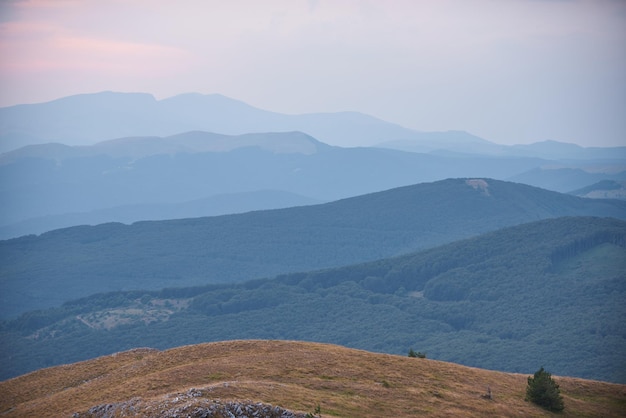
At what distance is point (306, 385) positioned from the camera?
1630 inches

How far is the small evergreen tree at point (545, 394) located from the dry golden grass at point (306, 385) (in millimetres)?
780

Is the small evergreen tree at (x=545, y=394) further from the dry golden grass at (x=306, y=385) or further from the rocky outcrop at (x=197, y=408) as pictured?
the rocky outcrop at (x=197, y=408)

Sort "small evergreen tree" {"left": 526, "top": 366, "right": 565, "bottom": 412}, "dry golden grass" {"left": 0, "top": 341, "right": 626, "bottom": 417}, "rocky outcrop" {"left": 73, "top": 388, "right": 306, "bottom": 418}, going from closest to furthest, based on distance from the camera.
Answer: "rocky outcrop" {"left": 73, "top": 388, "right": 306, "bottom": 418}, "dry golden grass" {"left": 0, "top": 341, "right": 626, "bottom": 417}, "small evergreen tree" {"left": 526, "top": 366, "right": 565, "bottom": 412}

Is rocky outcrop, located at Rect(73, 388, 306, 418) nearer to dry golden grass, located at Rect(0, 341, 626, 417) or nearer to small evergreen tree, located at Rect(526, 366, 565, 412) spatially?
dry golden grass, located at Rect(0, 341, 626, 417)

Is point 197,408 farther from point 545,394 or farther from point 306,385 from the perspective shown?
point 545,394

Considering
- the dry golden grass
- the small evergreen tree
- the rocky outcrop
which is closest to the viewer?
the rocky outcrop

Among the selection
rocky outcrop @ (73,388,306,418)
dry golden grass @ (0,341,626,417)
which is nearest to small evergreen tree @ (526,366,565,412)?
dry golden grass @ (0,341,626,417)

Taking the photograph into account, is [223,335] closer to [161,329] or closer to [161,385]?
[161,329]

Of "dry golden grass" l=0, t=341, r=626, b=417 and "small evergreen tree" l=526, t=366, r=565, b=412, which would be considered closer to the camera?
"dry golden grass" l=0, t=341, r=626, b=417

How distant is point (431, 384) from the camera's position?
45031mm

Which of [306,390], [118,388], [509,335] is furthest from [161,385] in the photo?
[509,335]

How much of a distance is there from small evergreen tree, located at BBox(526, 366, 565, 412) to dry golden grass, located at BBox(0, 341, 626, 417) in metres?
0.78

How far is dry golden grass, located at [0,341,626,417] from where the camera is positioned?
39156mm

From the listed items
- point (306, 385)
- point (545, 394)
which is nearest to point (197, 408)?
point (306, 385)
